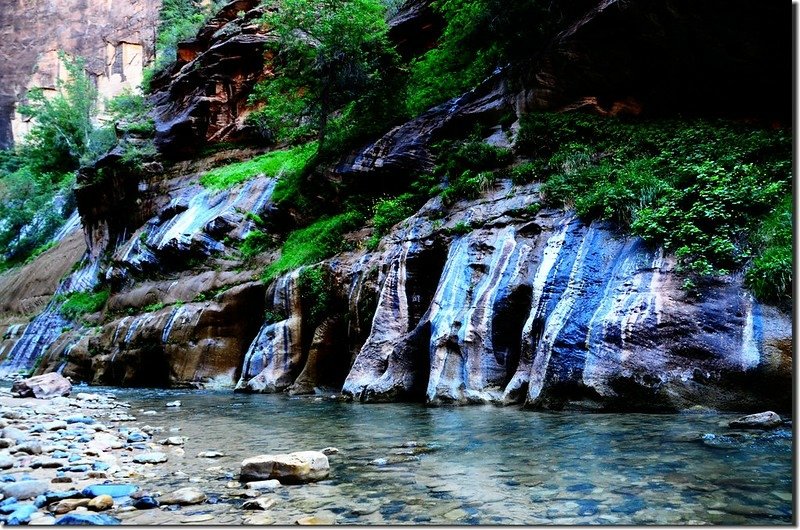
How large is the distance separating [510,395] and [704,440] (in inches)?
150

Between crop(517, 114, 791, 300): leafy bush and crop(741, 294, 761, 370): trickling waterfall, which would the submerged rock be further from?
crop(517, 114, 791, 300): leafy bush

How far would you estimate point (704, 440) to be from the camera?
5148mm

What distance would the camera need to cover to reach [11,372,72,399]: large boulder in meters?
11.7

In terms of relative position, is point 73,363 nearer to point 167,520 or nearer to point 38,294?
point 38,294

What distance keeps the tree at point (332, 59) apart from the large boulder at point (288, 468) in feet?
54.9

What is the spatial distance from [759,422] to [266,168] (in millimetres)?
22101

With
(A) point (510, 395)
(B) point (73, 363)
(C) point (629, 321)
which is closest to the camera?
(C) point (629, 321)

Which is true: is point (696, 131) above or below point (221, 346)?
above

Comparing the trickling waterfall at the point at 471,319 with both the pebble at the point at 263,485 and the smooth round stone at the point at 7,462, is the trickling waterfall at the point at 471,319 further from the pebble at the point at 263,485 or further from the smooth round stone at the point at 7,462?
the smooth round stone at the point at 7,462

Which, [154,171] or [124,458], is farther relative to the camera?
[154,171]

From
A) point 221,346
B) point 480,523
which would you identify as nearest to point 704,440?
point 480,523

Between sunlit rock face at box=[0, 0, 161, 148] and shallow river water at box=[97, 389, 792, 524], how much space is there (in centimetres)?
6050

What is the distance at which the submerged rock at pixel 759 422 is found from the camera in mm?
5559

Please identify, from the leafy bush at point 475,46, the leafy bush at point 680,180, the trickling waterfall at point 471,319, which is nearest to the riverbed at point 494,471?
the trickling waterfall at point 471,319
